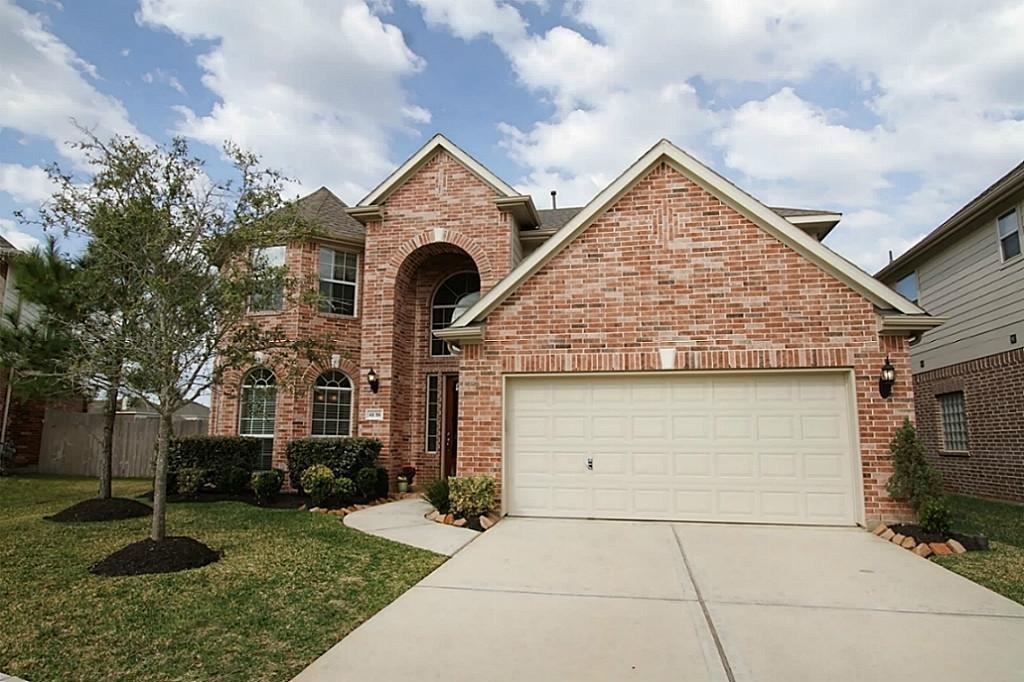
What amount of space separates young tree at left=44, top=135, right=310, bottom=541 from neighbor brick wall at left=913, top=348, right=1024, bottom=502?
1333 cm

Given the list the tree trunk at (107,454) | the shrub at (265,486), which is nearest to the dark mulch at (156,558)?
the tree trunk at (107,454)

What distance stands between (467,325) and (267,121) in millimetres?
5921

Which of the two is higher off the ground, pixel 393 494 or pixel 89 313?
pixel 89 313

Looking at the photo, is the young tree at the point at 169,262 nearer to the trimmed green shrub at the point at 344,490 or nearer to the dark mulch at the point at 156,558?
the dark mulch at the point at 156,558

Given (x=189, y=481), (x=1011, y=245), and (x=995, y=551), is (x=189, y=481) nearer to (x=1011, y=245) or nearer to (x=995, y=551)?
(x=995, y=551)

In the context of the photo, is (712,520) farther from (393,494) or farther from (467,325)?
(393,494)

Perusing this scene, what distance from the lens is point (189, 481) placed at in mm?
11102

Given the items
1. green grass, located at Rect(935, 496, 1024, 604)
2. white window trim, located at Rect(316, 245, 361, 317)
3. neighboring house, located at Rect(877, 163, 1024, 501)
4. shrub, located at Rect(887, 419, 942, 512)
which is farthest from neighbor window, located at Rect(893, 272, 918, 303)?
white window trim, located at Rect(316, 245, 361, 317)

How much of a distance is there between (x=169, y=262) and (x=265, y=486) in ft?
18.0

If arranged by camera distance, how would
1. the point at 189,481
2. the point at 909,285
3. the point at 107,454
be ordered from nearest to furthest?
the point at 107,454
the point at 189,481
the point at 909,285

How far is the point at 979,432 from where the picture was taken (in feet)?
40.6

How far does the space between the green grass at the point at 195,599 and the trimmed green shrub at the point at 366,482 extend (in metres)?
2.44

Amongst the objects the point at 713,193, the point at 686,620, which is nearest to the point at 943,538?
the point at 686,620

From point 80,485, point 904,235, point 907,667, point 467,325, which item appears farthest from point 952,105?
point 80,485
